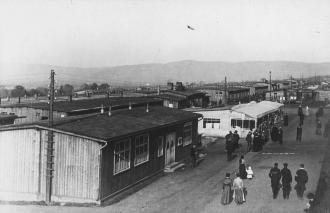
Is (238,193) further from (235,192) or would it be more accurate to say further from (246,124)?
(246,124)

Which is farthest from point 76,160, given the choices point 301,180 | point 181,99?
point 181,99

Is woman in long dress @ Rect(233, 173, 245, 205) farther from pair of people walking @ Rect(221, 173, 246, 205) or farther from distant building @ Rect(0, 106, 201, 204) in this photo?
distant building @ Rect(0, 106, 201, 204)

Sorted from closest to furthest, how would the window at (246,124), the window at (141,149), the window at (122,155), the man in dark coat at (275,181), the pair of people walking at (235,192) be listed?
the pair of people walking at (235,192)
the man in dark coat at (275,181)
the window at (122,155)
the window at (141,149)
the window at (246,124)

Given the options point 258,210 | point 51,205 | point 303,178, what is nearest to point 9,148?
point 51,205

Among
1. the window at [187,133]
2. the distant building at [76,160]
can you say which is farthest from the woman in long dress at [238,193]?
the window at [187,133]

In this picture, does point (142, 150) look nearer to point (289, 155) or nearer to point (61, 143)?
point (61, 143)

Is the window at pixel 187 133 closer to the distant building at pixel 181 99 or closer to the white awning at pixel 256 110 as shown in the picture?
the white awning at pixel 256 110

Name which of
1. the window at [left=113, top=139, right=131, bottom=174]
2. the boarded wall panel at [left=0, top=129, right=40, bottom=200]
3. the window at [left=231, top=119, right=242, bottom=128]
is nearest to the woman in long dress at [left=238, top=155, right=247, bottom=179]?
the window at [left=113, top=139, right=131, bottom=174]
